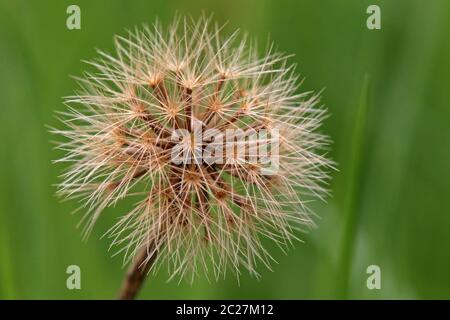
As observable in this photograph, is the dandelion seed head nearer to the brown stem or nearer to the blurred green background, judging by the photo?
the brown stem

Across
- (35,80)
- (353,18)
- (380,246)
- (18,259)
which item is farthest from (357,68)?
(18,259)

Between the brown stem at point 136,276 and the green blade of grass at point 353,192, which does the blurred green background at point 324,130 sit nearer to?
→ the green blade of grass at point 353,192

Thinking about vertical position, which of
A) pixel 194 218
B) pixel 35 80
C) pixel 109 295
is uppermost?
pixel 35 80

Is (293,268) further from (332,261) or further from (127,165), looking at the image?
(127,165)

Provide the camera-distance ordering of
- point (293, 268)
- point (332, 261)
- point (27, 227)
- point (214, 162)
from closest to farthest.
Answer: point (214, 162) → point (332, 261) → point (27, 227) → point (293, 268)

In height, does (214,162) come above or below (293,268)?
above

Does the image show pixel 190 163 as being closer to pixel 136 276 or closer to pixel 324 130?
pixel 136 276

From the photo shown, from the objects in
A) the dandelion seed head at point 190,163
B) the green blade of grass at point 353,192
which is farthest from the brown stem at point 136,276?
the green blade of grass at point 353,192

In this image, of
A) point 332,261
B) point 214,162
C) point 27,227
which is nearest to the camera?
point 214,162
